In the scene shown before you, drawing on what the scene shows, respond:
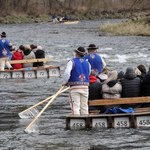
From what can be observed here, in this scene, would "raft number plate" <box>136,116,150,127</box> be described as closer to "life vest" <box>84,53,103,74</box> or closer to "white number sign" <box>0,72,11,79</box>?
"life vest" <box>84,53,103,74</box>

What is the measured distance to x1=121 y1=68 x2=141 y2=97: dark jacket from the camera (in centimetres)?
1825

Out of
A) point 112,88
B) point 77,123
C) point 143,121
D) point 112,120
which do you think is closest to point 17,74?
point 112,88

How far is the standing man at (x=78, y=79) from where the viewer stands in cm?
1739

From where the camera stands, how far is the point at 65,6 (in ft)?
438

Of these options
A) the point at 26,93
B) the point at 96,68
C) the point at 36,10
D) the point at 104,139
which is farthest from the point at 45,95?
the point at 36,10

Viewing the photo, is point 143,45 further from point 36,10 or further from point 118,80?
point 36,10

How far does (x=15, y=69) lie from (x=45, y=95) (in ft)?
19.9

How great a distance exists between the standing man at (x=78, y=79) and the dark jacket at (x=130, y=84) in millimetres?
1347

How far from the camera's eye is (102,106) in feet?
60.4

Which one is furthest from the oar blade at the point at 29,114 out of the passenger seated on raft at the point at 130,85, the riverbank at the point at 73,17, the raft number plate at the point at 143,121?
the riverbank at the point at 73,17

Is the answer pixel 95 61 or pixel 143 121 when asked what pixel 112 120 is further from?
pixel 95 61

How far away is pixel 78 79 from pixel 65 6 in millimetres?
117084

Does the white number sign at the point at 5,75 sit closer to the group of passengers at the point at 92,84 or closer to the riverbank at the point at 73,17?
the group of passengers at the point at 92,84

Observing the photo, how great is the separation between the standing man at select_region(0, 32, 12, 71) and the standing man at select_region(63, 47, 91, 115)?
43.7ft
